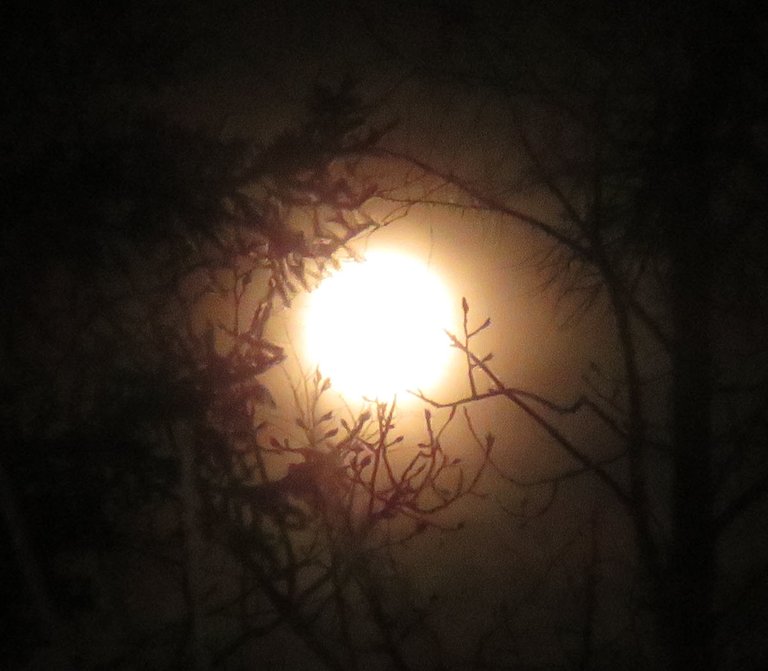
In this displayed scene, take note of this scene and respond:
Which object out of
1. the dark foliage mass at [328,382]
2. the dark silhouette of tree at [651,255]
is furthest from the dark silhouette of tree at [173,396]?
the dark silhouette of tree at [651,255]

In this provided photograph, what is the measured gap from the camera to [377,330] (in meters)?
4.11

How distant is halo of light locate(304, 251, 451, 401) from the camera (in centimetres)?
413

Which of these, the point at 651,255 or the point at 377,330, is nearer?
the point at 377,330

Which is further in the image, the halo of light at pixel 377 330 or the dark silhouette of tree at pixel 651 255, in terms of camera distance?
the dark silhouette of tree at pixel 651 255

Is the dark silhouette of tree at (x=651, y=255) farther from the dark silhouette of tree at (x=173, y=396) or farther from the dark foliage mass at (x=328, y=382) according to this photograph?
the dark silhouette of tree at (x=173, y=396)

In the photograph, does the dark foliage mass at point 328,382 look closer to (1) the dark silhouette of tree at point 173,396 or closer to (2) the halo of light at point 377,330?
(1) the dark silhouette of tree at point 173,396

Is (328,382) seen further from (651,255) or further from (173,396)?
(651,255)

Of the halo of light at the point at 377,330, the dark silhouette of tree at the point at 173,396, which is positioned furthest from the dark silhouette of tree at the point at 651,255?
the dark silhouette of tree at the point at 173,396

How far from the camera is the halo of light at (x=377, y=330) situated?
13.5ft

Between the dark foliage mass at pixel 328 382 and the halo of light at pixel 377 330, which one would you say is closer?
the halo of light at pixel 377 330

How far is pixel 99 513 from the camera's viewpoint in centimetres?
425

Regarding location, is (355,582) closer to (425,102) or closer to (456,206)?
(456,206)

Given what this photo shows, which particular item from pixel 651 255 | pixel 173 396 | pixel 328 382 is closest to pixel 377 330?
pixel 328 382

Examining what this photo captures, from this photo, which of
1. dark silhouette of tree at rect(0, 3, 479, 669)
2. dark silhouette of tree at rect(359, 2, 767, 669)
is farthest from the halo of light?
dark silhouette of tree at rect(359, 2, 767, 669)
